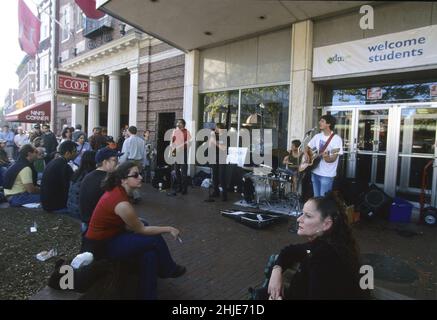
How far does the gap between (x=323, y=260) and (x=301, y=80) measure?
22.5 ft

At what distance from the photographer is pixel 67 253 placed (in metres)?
4.10

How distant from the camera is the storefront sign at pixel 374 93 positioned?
7.66 m

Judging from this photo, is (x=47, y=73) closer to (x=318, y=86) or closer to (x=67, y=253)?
(x=318, y=86)

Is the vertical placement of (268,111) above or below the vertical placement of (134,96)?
below

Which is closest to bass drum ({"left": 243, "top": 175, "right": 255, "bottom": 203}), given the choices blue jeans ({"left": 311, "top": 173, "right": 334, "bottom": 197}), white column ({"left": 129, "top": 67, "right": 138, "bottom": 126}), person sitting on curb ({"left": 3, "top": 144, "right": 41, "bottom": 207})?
blue jeans ({"left": 311, "top": 173, "right": 334, "bottom": 197})

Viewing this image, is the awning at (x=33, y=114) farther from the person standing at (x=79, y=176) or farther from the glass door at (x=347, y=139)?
the glass door at (x=347, y=139)

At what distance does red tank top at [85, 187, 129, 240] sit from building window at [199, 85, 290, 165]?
18.3 ft

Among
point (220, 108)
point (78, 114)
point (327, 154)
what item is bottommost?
point (327, 154)

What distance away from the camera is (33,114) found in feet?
64.5

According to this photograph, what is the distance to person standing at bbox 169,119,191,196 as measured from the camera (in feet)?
28.0

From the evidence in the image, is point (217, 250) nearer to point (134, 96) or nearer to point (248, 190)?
point (248, 190)

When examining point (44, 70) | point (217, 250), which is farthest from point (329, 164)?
point (44, 70)

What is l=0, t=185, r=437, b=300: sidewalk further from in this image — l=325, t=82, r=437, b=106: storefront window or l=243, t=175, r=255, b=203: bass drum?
l=325, t=82, r=437, b=106: storefront window

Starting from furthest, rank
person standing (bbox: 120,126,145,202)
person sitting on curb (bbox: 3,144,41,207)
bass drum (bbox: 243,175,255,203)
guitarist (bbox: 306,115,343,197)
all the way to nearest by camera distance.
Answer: person standing (bbox: 120,126,145,202), bass drum (bbox: 243,175,255,203), person sitting on curb (bbox: 3,144,41,207), guitarist (bbox: 306,115,343,197)
